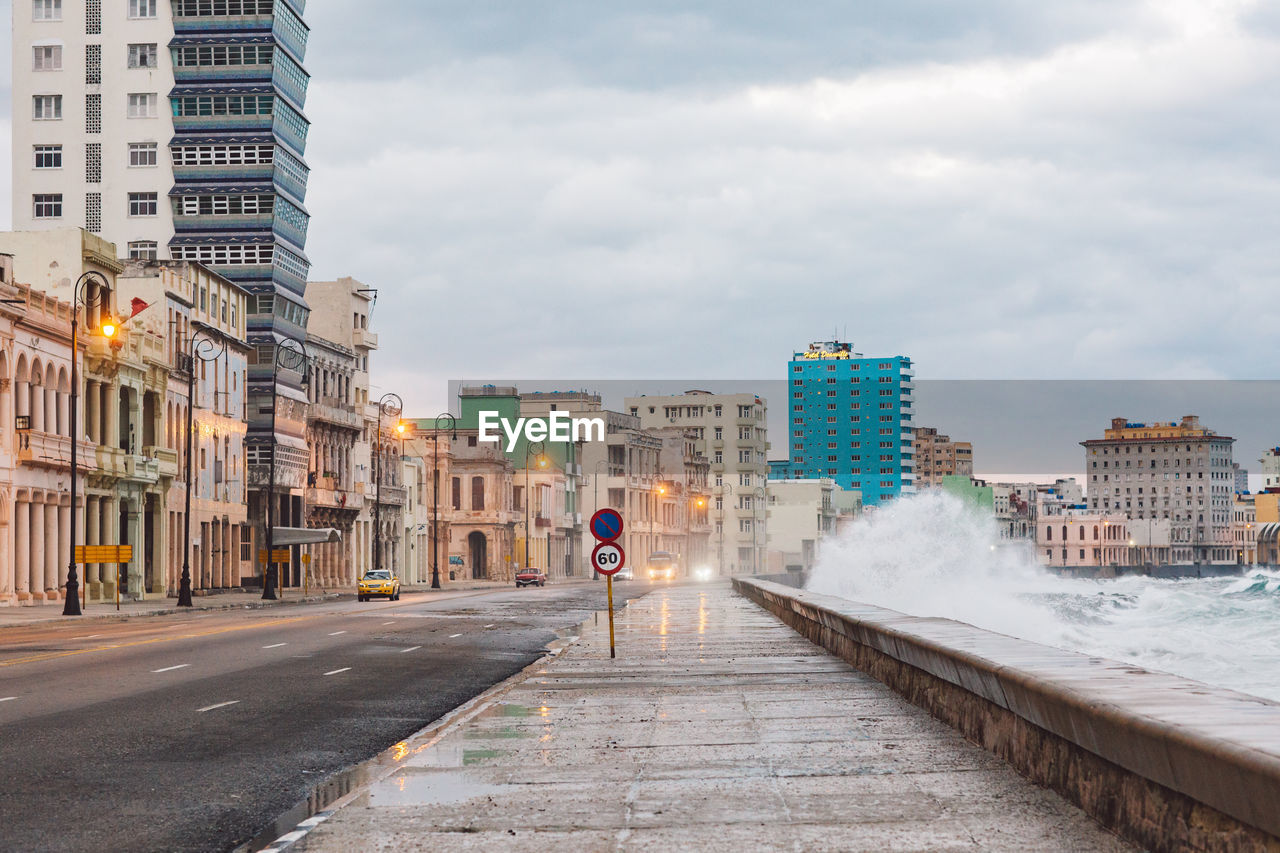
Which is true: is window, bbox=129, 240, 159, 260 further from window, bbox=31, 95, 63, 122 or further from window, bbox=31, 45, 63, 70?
window, bbox=31, 45, 63, 70

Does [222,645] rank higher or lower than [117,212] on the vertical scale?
lower

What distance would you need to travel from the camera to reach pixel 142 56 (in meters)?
110

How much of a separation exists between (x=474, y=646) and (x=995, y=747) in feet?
66.7

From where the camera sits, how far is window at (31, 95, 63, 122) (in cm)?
11131

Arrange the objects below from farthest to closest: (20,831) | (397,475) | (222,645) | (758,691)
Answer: (397,475), (222,645), (758,691), (20,831)

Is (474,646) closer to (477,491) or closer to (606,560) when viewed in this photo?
(606,560)

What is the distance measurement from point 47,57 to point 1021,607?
2965 inches

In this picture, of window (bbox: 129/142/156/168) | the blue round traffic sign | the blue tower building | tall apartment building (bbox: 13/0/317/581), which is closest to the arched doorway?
the blue tower building

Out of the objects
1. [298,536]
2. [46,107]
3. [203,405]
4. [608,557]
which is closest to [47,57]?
[46,107]

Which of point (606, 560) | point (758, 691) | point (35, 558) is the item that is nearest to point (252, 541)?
point (35, 558)

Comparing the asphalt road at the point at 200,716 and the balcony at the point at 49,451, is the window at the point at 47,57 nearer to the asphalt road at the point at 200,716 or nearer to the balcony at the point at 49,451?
the balcony at the point at 49,451

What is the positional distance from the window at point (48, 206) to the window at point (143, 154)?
19.8 ft

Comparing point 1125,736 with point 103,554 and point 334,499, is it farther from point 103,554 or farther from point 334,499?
point 334,499

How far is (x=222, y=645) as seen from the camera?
30438 mm
